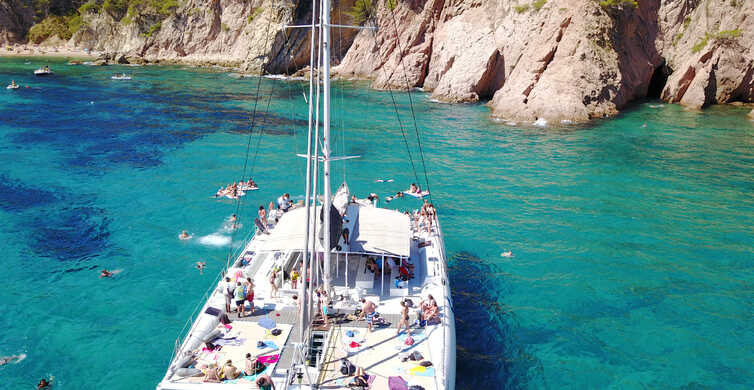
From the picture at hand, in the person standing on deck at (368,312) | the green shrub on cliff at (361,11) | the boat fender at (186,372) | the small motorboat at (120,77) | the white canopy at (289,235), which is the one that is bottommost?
the boat fender at (186,372)

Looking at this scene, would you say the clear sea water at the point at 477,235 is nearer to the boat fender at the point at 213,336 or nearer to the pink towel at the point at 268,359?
the boat fender at the point at 213,336

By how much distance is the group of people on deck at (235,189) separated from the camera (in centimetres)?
3475

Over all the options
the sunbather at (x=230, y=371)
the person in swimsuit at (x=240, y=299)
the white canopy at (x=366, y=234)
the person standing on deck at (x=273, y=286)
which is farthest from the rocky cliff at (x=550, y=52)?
the sunbather at (x=230, y=371)

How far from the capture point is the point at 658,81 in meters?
74.9

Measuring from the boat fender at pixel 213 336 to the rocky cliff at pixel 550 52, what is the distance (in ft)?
116

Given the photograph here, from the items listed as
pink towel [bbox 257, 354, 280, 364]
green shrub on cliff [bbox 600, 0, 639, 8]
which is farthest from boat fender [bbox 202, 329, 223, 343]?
green shrub on cliff [bbox 600, 0, 639, 8]

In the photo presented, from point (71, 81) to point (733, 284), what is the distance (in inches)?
4067

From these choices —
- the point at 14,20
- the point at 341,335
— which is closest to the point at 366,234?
the point at 341,335

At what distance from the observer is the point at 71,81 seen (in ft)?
298

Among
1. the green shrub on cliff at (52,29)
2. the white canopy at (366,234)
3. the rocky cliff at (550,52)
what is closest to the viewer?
the white canopy at (366,234)

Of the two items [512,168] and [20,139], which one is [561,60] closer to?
[512,168]

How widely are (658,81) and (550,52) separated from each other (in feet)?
81.8

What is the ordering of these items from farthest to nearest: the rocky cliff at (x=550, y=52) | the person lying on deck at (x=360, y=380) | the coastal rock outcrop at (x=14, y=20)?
1. the coastal rock outcrop at (x=14, y=20)
2. the rocky cliff at (x=550, y=52)
3. the person lying on deck at (x=360, y=380)

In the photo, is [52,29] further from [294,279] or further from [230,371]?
[230,371]
